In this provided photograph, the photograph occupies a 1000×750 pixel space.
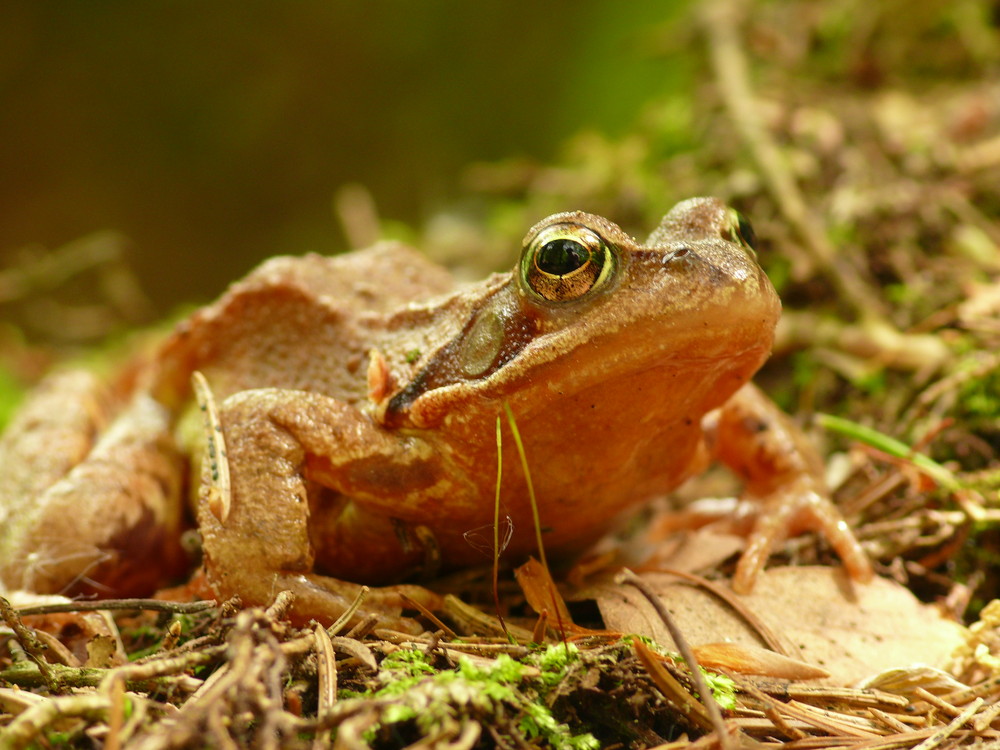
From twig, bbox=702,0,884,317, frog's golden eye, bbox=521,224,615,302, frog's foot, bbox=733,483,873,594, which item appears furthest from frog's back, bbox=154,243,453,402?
twig, bbox=702,0,884,317

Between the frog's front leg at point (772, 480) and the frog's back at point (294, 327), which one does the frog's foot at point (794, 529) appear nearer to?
the frog's front leg at point (772, 480)

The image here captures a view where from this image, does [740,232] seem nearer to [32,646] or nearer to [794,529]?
[794,529]

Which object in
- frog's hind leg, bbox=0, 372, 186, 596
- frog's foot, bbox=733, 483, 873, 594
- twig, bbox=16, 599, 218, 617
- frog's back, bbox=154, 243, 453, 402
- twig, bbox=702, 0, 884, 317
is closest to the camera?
twig, bbox=16, 599, 218, 617

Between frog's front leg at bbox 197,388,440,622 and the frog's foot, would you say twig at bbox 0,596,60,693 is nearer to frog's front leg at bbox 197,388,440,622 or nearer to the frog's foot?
frog's front leg at bbox 197,388,440,622

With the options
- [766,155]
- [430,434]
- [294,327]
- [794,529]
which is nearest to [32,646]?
[430,434]

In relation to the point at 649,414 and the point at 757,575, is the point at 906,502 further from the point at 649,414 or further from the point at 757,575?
the point at 649,414

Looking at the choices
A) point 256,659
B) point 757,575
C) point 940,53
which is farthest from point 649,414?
point 940,53
